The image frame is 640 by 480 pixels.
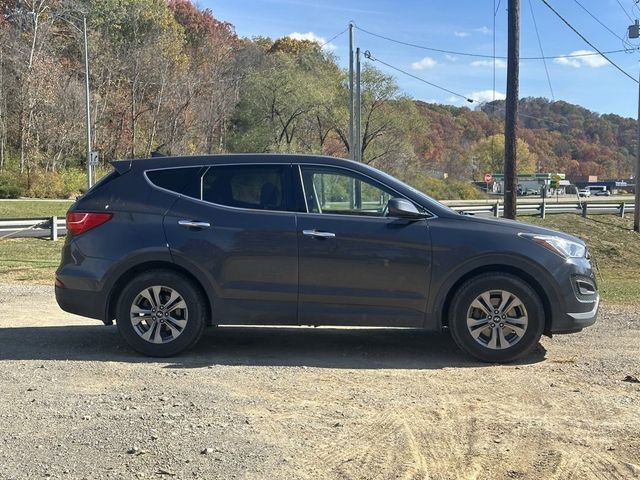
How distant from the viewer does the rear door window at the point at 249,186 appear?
5.75 metres

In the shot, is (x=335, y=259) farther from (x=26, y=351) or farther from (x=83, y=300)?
(x=26, y=351)

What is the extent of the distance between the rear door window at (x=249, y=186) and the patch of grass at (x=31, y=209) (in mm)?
24596

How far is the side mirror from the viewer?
551cm

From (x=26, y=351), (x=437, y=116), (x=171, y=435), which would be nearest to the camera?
(x=171, y=435)

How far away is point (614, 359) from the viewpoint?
5.73 meters

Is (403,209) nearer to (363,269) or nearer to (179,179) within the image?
(363,269)

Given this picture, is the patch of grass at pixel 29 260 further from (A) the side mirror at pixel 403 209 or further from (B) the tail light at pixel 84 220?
(A) the side mirror at pixel 403 209

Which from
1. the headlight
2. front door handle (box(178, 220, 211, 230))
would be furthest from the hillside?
front door handle (box(178, 220, 211, 230))

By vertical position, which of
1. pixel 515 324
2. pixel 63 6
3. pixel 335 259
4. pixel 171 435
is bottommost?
pixel 171 435

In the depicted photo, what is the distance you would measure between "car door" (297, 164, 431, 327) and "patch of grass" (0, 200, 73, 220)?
25.3 m

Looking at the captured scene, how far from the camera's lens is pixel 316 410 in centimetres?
433

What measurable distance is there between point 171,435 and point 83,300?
7.82 ft

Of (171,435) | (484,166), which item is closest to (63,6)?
(171,435)

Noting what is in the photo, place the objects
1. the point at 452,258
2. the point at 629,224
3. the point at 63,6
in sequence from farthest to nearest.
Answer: the point at 63,6
the point at 629,224
the point at 452,258
